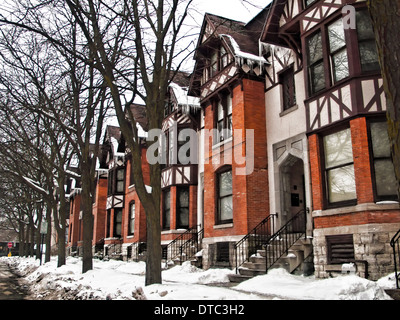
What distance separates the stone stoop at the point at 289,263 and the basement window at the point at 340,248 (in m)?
1.36

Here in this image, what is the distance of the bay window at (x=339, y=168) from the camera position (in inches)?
429

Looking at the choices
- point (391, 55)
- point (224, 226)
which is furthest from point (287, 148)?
point (391, 55)

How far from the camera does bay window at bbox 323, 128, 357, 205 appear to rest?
1091 cm

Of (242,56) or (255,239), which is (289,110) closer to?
(242,56)

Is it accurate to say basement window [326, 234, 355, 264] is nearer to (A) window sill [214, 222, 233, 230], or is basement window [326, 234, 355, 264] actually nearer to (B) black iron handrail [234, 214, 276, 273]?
(B) black iron handrail [234, 214, 276, 273]

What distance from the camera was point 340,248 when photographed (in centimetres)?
1064

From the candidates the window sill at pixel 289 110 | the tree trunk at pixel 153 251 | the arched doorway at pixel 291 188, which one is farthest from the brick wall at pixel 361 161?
the tree trunk at pixel 153 251

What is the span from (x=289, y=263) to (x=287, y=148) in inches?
178

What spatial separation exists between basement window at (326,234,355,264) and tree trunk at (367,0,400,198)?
5710mm

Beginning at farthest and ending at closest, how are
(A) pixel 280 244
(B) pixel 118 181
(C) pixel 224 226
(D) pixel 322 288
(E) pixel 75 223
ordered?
(E) pixel 75 223
(B) pixel 118 181
(C) pixel 224 226
(A) pixel 280 244
(D) pixel 322 288

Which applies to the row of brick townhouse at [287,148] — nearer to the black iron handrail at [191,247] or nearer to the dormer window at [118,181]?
Answer: the black iron handrail at [191,247]

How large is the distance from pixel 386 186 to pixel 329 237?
7.11ft

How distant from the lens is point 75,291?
12.4 m

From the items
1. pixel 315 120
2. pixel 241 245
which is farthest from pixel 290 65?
pixel 241 245
